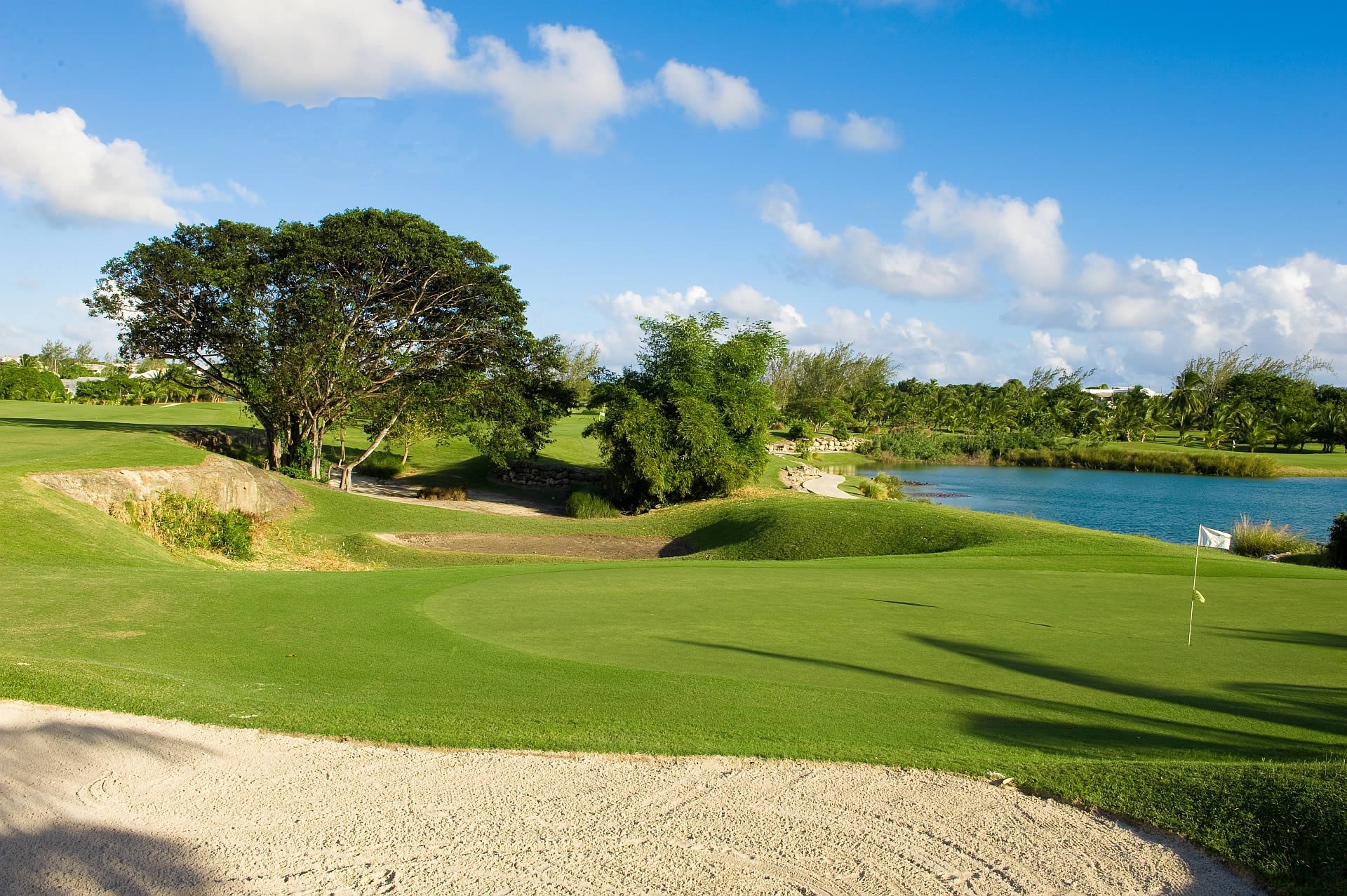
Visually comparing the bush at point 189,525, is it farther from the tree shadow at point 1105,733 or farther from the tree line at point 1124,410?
the tree line at point 1124,410

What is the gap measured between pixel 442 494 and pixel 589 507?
830cm

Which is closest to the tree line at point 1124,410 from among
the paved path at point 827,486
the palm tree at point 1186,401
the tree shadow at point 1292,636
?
the palm tree at point 1186,401

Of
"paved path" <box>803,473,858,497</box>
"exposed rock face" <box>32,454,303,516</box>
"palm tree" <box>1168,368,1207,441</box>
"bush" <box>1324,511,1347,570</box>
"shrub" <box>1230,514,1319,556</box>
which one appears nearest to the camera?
"exposed rock face" <box>32,454,303,516</box>

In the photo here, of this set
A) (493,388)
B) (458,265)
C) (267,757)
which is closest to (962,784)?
(267,757)

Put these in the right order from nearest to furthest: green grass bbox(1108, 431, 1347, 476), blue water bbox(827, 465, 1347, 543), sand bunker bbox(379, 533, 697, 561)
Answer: sand bunker bbox(379, 533, 697, 561)
blue water bbox(827, 465, 1347, 543)
green grass bbox(1108, 431, 1347, 476)

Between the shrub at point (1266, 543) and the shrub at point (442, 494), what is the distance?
3142cm

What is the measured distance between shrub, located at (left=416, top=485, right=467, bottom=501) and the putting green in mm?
25745

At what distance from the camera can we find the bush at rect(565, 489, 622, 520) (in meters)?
37.4

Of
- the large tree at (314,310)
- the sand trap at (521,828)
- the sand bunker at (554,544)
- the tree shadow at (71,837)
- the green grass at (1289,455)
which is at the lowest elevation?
the sand bunker at (554,544)

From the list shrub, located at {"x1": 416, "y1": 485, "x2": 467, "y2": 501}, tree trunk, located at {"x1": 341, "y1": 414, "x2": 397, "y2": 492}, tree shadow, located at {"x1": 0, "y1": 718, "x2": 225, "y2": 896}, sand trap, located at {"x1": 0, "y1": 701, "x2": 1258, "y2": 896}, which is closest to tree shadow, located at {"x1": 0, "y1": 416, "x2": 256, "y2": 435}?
tree trunk, located at {"x1": 341, "y1": 414, "x2": 397, "y2": 492}

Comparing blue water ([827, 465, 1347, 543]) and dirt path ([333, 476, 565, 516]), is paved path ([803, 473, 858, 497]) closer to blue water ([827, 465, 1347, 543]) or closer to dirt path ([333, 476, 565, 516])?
blue water ([827, 465, 1347, 543])

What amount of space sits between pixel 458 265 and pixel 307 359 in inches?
279

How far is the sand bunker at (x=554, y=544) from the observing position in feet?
89.6

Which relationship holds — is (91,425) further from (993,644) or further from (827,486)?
(993,644)
